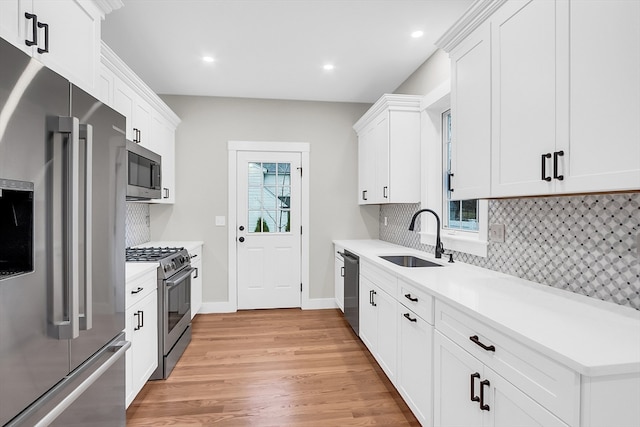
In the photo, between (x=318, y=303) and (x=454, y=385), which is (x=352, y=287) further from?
(x=454, y=385)

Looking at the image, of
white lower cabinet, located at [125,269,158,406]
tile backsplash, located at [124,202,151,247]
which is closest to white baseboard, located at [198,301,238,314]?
tile backsplash, located at [124,202,151,247]

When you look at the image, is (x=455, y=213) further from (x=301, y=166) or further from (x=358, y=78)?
(x=301, y=166)

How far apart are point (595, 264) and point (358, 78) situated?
9.18 ft

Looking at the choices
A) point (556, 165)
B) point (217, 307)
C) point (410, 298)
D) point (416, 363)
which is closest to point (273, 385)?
point (416, 363)

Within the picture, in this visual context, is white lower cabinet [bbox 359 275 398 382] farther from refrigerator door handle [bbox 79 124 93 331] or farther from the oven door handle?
refrigerator door handle [bbox 79 124 93 331]

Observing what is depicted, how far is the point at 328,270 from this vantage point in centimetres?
434

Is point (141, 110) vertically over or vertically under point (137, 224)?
over

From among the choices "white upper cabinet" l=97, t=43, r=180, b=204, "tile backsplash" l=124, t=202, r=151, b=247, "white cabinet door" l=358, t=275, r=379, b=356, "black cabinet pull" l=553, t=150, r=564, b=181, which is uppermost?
"white upper cabinet" l=97, t=43, r=180, b=204

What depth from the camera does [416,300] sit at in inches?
72.7

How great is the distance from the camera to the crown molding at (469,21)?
64.6 inches

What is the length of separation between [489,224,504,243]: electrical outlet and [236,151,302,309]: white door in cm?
254

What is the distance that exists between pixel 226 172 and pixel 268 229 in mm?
897

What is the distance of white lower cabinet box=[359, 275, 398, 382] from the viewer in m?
2.24

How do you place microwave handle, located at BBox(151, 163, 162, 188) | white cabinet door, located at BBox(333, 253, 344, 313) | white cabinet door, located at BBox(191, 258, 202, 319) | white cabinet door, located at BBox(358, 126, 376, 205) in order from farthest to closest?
white cabinet door, located at BBox(333, 253, 344, 313) < white cabinet door, located at BBox(358, 126, 376, 205) < white cabinet door, located at BBox(191, 258, 202, 319) < microwave handle, located at BBox(151, 163, 162, 188)
